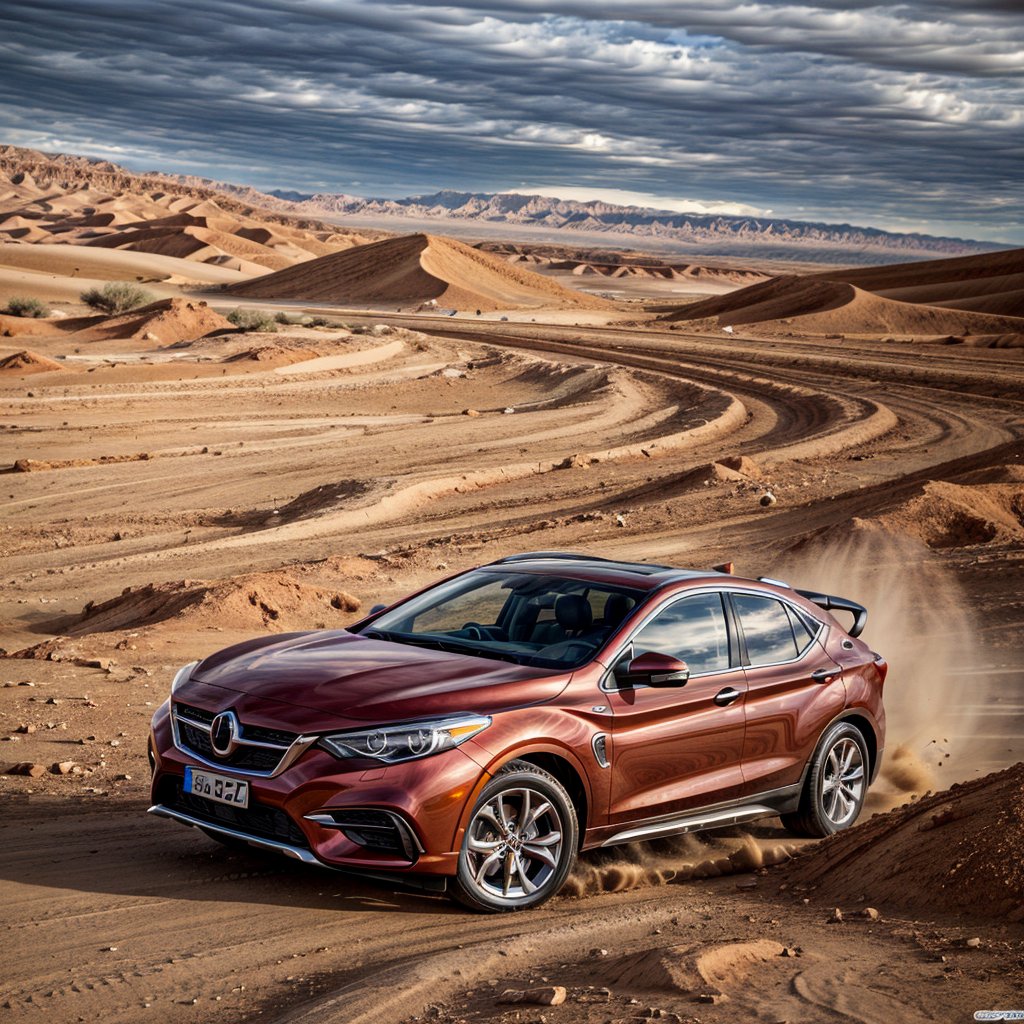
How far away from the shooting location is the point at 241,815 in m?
6.20

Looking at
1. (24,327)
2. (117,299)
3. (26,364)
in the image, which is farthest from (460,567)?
(117,299)

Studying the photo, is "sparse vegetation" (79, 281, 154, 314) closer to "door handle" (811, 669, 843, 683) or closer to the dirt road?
the dirt road

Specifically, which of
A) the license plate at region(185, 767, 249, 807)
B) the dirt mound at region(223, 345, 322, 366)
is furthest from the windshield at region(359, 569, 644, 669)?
the dirt mound at region(223, 345, 322, 366)

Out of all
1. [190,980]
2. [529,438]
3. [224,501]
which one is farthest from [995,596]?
[529,438]

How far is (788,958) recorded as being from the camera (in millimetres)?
5129

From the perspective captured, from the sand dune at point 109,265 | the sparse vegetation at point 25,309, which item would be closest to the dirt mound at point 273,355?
the sparse vegetation at point 25,309

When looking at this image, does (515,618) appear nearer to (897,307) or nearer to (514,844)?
(514,844)

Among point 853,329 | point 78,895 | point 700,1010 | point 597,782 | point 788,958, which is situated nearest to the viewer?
point 700,1010

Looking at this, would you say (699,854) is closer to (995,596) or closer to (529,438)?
(995,596)

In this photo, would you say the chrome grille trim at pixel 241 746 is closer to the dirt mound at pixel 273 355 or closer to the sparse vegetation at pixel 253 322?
the dirt mound at pixel 273 355

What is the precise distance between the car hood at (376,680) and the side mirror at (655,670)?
1.20ft

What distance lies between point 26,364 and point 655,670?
3486 centimetres

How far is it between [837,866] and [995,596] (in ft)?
Answer: 24.4

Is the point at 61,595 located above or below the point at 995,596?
below
